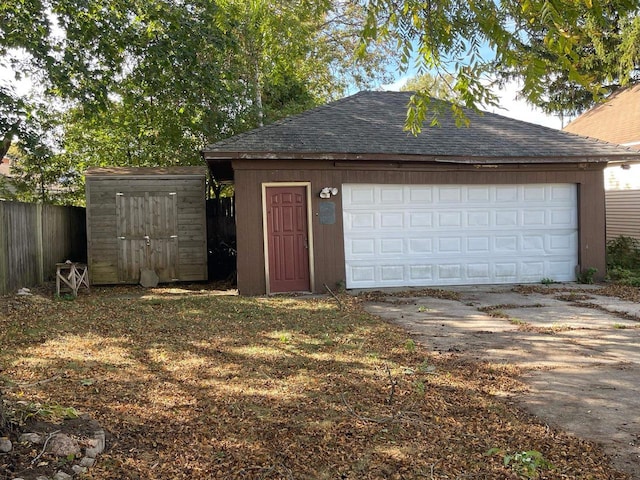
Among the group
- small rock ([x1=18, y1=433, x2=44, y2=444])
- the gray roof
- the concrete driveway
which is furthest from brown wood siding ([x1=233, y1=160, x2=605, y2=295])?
small rock ([x1=18, y1=433, x2=44, y2=444])

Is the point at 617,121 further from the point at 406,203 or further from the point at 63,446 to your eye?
the point at 63,446

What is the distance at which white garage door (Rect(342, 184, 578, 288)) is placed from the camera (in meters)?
10.6

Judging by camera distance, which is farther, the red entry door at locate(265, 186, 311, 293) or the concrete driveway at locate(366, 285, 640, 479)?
the red entry door at locate(265, 186, 311, 293)

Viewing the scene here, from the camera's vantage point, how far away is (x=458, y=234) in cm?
1097

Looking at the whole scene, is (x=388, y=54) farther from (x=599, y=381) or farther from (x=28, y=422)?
(x=28, y=422)

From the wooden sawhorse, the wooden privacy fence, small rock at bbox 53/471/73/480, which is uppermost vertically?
the wooden privacy fence

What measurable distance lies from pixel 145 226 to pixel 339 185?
13.9ft

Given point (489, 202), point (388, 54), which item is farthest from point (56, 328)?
point (388, 54)

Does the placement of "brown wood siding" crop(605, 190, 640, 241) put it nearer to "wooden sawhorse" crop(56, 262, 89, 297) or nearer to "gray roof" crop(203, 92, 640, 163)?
"gray roof" crop(203, 92, 640, 163)

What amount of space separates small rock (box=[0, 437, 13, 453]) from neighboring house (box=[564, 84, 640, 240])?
1463cm

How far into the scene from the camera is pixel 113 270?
11477 millimetres

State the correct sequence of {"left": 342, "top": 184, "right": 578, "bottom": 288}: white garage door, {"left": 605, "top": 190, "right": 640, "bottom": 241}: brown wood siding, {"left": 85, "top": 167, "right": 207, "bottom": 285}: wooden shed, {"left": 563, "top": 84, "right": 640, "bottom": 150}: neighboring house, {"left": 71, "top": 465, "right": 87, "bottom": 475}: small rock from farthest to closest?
{"left": 563, "top": 84, "right": 640, "bottom": 150}: neighboring house, {"left": 605, "top": 190, "right": 640, "bottom": 241}: brown wood siding, {"left": 85, "top": 167, "right": 207, "bottom": 285}: wooden shed, {"left": 342, "top": 184, "right": 578, "bottom": 288}: white garage door, {"left": 71, "top": 465, "right": 87, "bottom": 475}: small rock

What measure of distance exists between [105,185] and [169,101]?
438 centimetres

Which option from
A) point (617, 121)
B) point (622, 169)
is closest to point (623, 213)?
point (622, 169)
